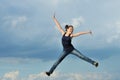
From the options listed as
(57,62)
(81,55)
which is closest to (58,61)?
(57,62)

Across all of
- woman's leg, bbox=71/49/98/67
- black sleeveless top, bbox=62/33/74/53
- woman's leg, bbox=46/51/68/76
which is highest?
black sleeveless top, bbox=62/33/74/53

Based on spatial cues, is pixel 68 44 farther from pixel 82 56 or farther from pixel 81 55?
pixel 82 56

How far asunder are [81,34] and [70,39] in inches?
51.1

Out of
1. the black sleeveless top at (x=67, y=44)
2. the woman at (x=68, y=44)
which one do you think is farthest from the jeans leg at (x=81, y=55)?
the black sleeveless top at (x=67, y=44)

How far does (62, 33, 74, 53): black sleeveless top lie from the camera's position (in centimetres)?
3117

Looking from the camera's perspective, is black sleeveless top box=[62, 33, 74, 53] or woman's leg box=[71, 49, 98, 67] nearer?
black sleeveless top box=[62, 33, 74, 53]

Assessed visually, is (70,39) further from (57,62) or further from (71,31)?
(57,62)

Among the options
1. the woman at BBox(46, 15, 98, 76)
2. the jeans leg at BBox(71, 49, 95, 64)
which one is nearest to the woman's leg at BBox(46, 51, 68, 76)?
the woman at BBox(46, 15, 98, 76)

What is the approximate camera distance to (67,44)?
31359 mm

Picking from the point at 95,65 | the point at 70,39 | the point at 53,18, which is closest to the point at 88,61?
the point at 95,65

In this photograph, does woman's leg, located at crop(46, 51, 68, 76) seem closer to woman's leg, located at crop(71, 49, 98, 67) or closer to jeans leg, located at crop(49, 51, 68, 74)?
jeans leg, located at crop(49, 51, 68, 74)

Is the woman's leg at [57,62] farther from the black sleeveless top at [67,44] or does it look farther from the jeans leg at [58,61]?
the black sleeveless top at [67,44]

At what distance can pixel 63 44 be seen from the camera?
31.5 metres

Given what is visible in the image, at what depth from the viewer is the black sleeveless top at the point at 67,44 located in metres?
31.2
